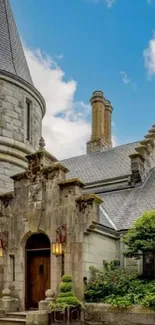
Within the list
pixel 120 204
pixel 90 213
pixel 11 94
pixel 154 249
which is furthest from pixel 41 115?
pixel 154 249

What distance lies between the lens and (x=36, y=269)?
16.1 m

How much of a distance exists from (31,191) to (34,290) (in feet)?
11.8

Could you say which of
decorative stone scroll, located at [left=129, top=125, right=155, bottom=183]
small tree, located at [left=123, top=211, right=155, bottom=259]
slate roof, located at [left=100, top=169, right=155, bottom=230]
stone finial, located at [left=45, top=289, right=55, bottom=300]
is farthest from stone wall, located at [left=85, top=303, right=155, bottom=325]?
decorative stone scroll, located at [left=129, top=125, right=155, bottom=183]

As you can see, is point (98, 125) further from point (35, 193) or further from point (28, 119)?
point (35, 193)

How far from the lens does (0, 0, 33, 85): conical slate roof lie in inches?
784

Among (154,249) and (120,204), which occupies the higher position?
(120,204)

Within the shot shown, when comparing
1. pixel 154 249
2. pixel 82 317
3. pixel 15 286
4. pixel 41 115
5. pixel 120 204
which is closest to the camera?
pixel 82 317

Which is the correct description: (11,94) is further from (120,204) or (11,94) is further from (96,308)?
(96,308)

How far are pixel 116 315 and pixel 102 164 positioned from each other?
1144 centimetres

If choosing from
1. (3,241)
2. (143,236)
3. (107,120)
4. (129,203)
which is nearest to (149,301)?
(143,236)

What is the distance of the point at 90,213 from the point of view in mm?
14945

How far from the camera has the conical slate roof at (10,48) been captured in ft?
65.3

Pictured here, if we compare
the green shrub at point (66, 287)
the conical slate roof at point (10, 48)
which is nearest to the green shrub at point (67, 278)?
the green shrub at point (66, 287)

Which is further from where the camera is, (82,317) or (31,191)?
(31,191)
